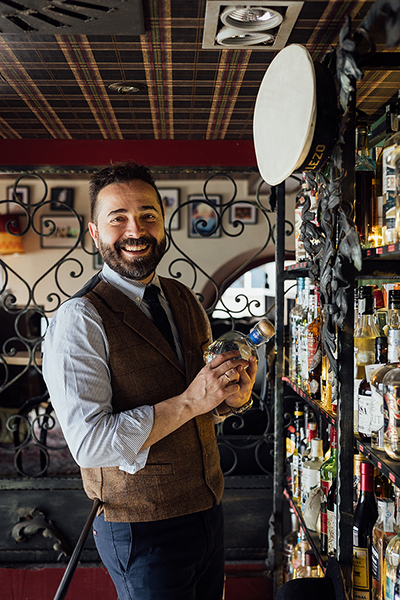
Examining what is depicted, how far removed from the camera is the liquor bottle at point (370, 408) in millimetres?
1122

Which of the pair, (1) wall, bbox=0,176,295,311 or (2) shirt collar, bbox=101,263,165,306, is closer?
(2) shirt collar, bbox=101,263,165,306

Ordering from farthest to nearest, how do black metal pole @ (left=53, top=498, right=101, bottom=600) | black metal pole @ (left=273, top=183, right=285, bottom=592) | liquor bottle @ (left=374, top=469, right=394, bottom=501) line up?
black metal pole @ (left=273, top=183, right=285, bottom=592)
liquor bottle @ (left=374, top=469, right=394, bottom=501)
black metal pole @ (left=53, top=498, right=101, bottom=600)

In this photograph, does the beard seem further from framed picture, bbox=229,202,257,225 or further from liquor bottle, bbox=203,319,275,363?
framed picture, bbox=229,202,257,225

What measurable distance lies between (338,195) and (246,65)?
0.96m

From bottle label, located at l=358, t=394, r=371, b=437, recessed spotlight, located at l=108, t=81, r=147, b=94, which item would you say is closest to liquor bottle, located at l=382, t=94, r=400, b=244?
bottle label, located at l=358, t=394, r=371, b=437

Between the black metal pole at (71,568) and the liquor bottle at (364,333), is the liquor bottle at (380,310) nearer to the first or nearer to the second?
the liquor bottle at (364,333)

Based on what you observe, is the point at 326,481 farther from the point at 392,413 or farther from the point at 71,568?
the point at 71,568

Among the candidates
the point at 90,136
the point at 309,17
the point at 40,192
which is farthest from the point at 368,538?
the point at 40,192

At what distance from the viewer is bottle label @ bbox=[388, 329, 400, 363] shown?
1.15 m

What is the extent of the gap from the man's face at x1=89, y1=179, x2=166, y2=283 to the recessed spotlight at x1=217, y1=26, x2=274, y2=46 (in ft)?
1.74

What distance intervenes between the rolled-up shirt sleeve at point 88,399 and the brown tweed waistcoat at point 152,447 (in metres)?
0.05

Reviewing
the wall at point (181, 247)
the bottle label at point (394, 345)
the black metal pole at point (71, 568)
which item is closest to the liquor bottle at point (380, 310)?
the bottle label at point (394, 345)

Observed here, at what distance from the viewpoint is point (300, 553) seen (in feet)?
6.44

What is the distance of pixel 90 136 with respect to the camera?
2.72 metres
